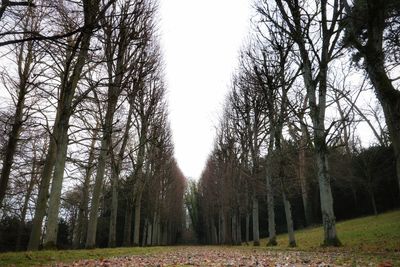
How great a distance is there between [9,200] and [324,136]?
2626cm

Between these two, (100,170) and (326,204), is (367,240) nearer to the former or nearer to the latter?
(326,204)

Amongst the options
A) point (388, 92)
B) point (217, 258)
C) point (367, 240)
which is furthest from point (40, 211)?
point (367, 240)

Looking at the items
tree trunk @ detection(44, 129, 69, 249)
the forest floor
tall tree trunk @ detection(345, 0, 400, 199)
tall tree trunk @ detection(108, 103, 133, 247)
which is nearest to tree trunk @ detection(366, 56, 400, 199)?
tall tree trunk @ detection(345, 0, 400, 199)

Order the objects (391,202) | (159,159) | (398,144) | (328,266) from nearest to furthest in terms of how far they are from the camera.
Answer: (328,266) → (398,144) → (159,159) → (391,202)

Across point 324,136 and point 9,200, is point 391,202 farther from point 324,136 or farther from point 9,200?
point 9,200

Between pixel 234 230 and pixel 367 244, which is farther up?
pixel 234 230

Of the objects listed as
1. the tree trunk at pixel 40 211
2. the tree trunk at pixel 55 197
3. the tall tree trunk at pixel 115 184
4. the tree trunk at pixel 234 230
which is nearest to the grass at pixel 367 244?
the tree trunk at pixel 234 230

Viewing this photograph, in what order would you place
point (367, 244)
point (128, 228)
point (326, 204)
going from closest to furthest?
point (326, 204) < point (367, 244) < point (128, 228)

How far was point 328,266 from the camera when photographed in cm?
510

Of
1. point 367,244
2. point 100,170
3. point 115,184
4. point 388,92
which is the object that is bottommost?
point 367,244

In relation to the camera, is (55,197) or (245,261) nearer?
(245,261)

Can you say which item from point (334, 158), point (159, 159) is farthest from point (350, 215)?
point (159, 159)

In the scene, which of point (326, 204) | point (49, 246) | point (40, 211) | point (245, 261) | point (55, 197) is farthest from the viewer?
point (40, 211)

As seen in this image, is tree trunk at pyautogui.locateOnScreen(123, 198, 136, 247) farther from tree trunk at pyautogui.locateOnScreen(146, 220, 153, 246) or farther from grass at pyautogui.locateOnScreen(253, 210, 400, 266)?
tree trunk at pyautogui.locateOnScreen(146, 220, 153, 246)
